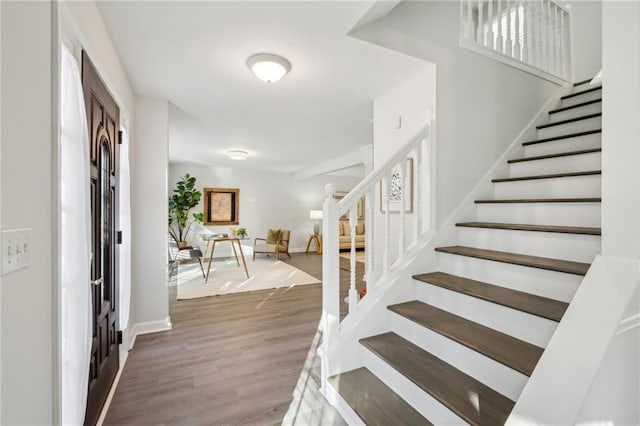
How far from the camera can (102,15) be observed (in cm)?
179

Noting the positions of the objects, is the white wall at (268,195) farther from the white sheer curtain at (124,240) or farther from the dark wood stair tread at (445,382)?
the dark wood stair tread at (445,382)

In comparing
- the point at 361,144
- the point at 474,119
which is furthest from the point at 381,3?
the point at 361,144

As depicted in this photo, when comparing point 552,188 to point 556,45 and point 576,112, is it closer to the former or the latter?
point 576,112

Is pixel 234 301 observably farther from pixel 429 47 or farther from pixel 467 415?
pixel 429 47

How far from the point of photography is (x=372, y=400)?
1677 mm

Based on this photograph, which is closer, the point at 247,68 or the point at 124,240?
the point at 124,240

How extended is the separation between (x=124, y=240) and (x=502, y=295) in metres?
2.58

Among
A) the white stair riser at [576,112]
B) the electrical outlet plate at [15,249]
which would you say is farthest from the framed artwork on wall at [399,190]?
the electrical outlet plate at [15,249]

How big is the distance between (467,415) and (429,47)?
7.95 feet

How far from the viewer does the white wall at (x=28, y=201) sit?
792mm

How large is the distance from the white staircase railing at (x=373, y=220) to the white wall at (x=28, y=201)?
1.35 meters

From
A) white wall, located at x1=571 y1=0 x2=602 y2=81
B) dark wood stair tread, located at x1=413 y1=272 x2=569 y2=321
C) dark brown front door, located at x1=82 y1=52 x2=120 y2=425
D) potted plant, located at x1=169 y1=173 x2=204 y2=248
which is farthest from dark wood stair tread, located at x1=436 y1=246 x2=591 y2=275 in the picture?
potted plant, located at x1=169 y1=173 x2=204 y2=248

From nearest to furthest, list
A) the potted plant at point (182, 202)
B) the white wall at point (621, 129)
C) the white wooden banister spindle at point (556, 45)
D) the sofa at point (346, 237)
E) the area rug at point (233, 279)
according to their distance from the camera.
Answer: the white wall at point (621, 129), the white wooden banister spindle at point (556, 45), the area rug at point (233, 279), the potted plant at point (182, 202), the sofa at point (346, 237)

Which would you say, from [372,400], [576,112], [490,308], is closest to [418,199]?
[490,308]
